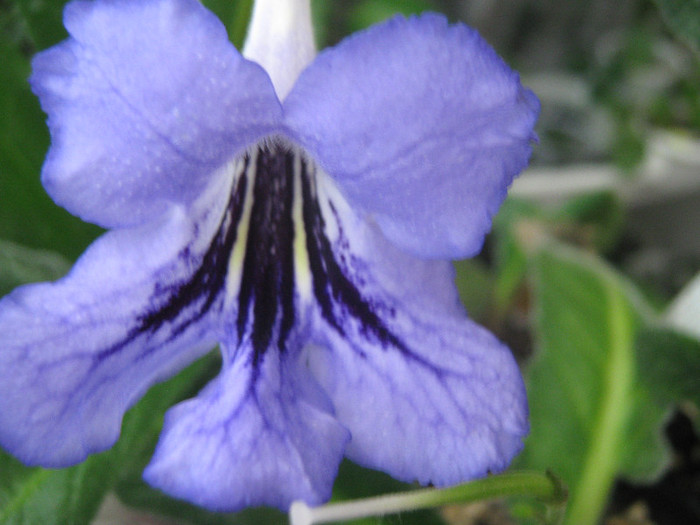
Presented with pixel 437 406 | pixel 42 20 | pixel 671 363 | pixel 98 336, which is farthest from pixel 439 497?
pixel 42 20

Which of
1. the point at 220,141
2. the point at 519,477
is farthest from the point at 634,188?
the point at 220,141

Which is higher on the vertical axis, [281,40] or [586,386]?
[281,40]

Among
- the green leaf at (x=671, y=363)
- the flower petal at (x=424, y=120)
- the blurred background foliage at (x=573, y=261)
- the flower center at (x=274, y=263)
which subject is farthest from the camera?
the green leaf at (x=671, y=363)

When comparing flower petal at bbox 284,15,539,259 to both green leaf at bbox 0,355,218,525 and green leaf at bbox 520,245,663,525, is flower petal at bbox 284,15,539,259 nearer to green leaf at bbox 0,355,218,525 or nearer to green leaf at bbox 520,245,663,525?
green leaf at bbox 0,355,218,525

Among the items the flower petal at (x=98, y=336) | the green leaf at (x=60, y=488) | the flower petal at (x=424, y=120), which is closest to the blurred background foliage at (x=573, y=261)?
the green leaf at (x=60, y=488)

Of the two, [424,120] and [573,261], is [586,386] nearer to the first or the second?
[573,261]

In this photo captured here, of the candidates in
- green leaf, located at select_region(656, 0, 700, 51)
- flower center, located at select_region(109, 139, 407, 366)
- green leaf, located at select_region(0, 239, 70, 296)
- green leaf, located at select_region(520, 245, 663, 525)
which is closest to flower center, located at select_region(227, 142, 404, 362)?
→ flower center, located at select_region(109, 139, 407, 366)

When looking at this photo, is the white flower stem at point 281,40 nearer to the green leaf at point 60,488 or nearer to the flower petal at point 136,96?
the flower petal at point 136,96
